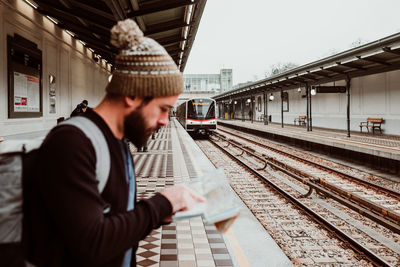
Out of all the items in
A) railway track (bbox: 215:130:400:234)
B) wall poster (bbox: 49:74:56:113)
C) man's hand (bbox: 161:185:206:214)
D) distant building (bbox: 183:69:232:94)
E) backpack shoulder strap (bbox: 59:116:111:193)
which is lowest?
railway track (bbox: 215:130:400:234)

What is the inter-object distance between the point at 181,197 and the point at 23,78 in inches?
320

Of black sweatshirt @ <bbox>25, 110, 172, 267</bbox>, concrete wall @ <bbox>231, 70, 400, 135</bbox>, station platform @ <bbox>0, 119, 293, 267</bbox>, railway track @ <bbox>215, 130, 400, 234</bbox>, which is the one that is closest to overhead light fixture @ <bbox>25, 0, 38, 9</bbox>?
station platform @ <bbox>0, 119, 293, 267</bbox>

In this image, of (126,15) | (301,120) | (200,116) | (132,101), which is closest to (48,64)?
(126,15)

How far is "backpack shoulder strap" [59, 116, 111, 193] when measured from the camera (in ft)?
3.52

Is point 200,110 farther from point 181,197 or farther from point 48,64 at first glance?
point 181,197

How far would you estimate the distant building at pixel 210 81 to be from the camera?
78.4 m

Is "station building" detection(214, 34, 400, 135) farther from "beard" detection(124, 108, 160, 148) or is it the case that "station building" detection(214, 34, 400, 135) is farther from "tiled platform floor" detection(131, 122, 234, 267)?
"beard" detection(124, 108, 160, 148)

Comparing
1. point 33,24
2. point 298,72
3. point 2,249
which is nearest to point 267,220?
point 2,249

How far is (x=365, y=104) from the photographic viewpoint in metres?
19.4

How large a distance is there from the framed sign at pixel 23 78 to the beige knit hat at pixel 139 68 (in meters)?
7.29

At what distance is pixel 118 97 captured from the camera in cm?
122

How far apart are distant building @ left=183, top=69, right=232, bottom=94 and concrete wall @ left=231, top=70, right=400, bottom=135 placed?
180ft

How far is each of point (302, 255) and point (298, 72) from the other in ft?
48.8

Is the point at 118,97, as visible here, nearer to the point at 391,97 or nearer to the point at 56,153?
the point at 56,153
